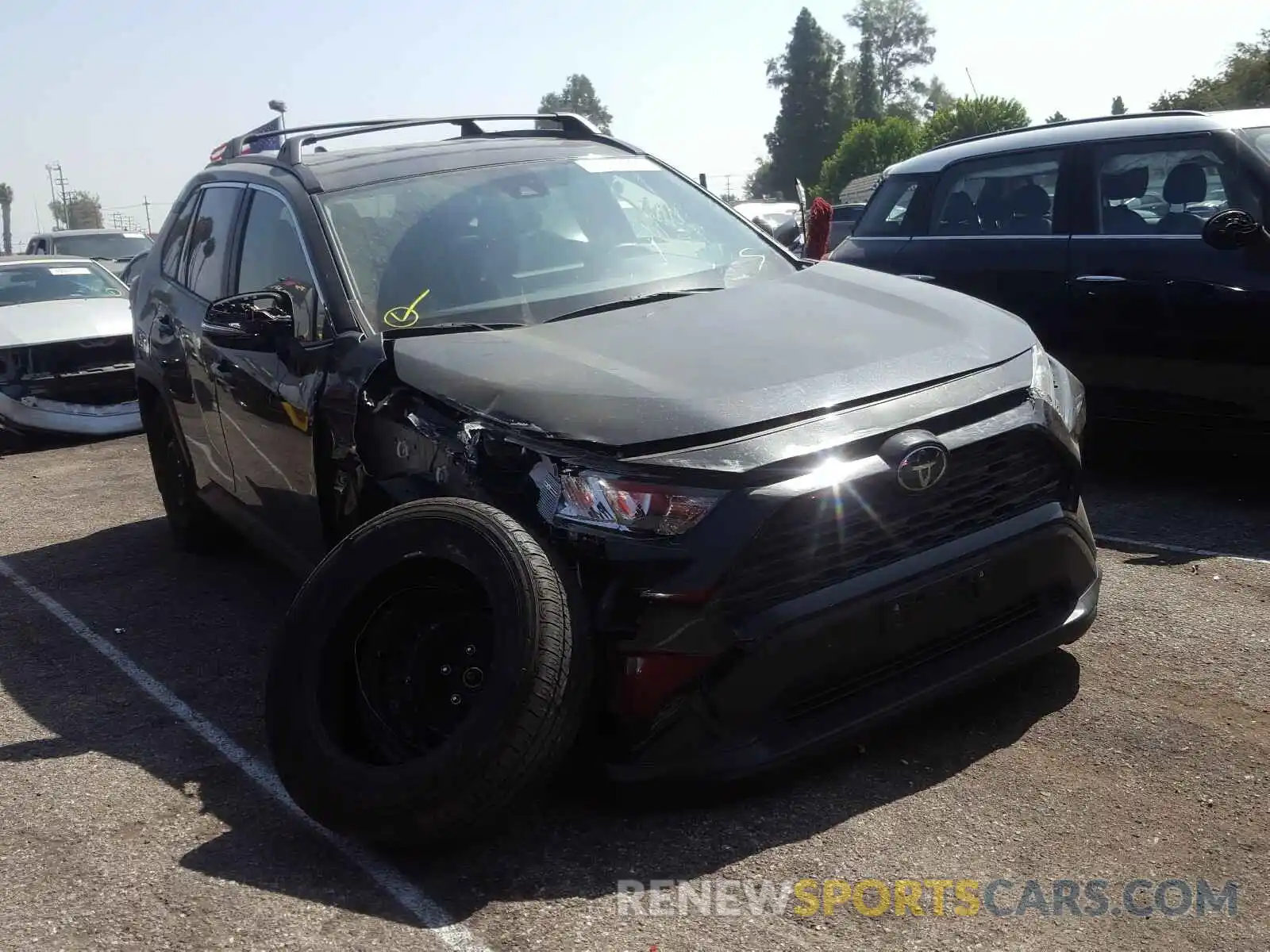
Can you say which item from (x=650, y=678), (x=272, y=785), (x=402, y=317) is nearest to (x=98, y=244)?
(x=402, y=317)

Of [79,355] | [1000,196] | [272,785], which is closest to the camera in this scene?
[272,785]

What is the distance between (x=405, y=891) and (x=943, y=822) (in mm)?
1294

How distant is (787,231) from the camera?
5.57m

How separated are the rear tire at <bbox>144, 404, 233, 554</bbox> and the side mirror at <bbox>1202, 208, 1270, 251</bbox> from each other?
4573 mm

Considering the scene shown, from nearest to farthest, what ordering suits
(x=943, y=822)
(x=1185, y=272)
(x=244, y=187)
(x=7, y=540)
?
(x=943, y=822) → (x=244, y=187) → (x=1185, y=272) → (x=7, y=540)

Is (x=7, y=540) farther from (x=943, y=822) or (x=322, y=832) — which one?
(x=943, y=822)

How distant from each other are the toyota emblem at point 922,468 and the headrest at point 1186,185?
11.4 ft

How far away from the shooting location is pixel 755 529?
3.09 metres

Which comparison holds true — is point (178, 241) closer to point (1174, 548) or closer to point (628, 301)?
point (628, 301)

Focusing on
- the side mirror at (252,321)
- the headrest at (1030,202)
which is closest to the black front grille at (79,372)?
the side mirror at (252,321)

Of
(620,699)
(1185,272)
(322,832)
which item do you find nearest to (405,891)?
(322,832)

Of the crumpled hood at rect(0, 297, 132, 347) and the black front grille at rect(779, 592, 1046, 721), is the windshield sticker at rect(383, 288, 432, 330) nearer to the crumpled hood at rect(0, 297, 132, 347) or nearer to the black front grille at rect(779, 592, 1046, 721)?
the black front grille at rect(779, 592, 1046, 721)

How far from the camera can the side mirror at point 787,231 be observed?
5.54 metres

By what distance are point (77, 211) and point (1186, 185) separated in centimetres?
13022
